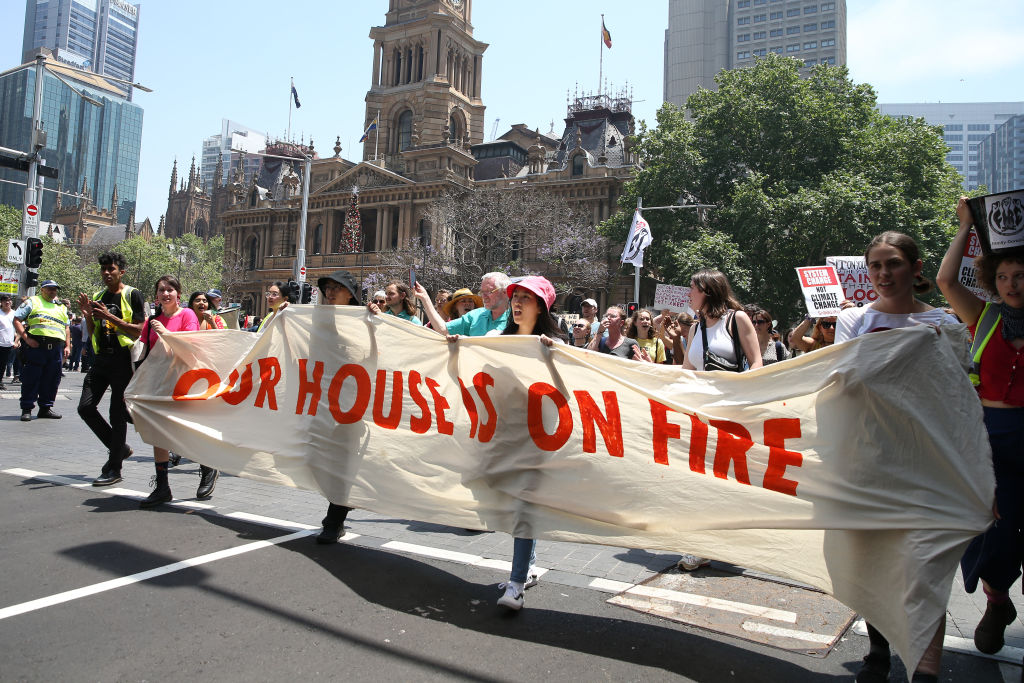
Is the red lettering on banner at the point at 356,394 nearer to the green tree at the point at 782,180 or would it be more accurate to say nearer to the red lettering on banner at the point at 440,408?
the red lettering on banner at the point at 440,408

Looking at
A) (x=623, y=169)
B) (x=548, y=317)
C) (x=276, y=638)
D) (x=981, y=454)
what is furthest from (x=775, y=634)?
(x=623, y=169)

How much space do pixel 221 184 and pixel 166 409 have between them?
106 meters

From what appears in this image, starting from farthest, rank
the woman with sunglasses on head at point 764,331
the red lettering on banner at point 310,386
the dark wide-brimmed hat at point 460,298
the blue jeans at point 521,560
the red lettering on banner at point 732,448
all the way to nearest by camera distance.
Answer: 1. the woman with sunglasses on head at point 764,331
2. the dark wide-brimmed hat at point 460,298
3. the red lettering on banner at point 310,386
4. the blue jeans at point 521,560
5. the red lettering on banner at point 732,448

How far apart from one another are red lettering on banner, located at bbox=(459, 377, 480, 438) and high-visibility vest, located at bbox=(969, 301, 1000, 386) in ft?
8.82

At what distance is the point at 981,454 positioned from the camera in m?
2.98

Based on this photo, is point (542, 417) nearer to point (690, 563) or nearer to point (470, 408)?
point (470, 408)

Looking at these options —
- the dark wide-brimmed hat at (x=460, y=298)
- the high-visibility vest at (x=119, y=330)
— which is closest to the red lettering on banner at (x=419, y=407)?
the dark wide-brimmed hat at (x=460, y=298)

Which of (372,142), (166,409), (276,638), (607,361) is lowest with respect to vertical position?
(276,638)

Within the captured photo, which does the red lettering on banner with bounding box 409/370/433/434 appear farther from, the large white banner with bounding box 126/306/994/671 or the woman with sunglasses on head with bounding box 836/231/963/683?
the woman with sunglasses on head with bounding box 836/231/963/683

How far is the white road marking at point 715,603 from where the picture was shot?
403 centimetres

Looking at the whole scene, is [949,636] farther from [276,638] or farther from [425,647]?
[276,638]

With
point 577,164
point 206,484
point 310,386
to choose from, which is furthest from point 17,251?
point 577,164

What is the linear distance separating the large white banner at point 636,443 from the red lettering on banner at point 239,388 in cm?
2

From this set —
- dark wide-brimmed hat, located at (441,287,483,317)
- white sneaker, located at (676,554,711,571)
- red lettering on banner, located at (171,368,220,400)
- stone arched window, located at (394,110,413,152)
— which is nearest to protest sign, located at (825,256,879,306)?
dark wide-brimmed hat, located at (441,287,483,317)
